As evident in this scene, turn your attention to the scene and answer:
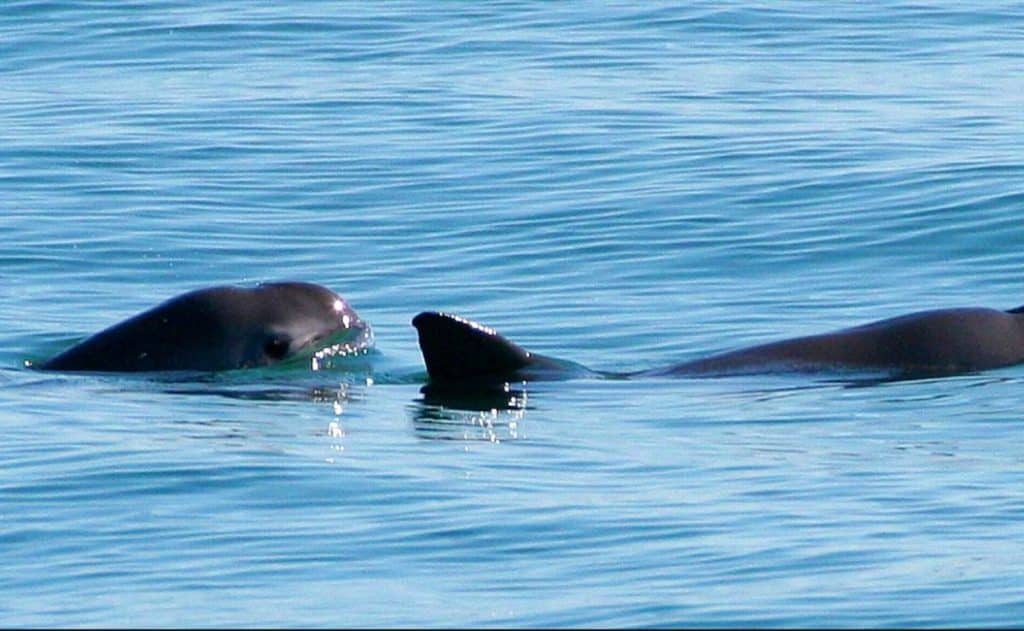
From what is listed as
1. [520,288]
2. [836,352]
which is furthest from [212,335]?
[520,288]

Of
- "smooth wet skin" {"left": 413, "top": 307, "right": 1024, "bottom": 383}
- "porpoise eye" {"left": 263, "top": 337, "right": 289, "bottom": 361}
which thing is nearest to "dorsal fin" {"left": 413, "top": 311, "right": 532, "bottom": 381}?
"smooth wet skin" {"left": 413, "top": 307, "right": 1024, "bottom": 383}

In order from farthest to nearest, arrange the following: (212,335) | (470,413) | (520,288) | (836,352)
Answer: (520,288), (212,335), (836,352), (470,413)

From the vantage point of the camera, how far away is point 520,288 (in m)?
17.5

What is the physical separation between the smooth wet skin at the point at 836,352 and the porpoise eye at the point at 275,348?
96cm

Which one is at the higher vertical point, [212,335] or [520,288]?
[520,288]

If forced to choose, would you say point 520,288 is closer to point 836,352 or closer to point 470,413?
point 836,352

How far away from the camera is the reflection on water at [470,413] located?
12.4 metres

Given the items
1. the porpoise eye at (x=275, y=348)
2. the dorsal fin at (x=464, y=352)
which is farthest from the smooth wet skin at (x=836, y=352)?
the porpoise eye at (x=275, y=348)

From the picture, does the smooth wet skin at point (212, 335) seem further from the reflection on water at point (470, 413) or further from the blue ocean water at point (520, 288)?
the reflection on water at point (470, 413)

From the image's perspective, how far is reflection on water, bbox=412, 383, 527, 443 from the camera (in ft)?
40.7

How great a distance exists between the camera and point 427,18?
31531 mm

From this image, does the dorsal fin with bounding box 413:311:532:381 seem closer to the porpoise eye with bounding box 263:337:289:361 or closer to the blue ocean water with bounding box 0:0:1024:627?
the blue ocean water with bounding box 0:0:1024:627

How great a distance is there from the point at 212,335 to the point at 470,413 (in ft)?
6.41

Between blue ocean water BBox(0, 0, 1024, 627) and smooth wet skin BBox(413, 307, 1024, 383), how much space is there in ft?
0.70
